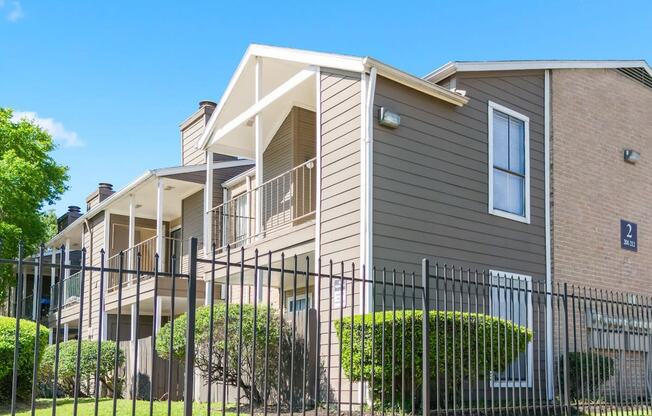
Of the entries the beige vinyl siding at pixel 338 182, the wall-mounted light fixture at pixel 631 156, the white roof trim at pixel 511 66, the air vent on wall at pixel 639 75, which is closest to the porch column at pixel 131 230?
the beige vinyl siding at pixel 338 182

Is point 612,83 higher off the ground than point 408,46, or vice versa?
point 408,46

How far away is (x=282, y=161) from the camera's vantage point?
16.2 m

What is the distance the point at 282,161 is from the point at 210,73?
776 cm

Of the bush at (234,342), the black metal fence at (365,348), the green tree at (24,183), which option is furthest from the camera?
the green tree at (24,183)

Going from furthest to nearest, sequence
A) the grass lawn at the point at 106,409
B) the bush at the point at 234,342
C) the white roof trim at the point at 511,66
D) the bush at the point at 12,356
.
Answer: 1. the white roof trim at the point at 511,66
2. the bush at the point at 12,356
3. the bush at the point at 234,342
4. the grass lawn at the point at 106,409

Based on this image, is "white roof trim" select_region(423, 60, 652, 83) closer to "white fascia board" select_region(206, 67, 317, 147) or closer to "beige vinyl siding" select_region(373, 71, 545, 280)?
"beige vinyl siding" select_region(373, 71, 545, 280)

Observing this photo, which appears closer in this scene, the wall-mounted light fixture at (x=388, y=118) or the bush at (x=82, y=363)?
the wall-mounted light fixture at (x=388, y=118)

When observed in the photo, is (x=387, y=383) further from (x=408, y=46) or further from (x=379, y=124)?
(x=408, y=46)

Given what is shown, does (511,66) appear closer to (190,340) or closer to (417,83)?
(417,83)

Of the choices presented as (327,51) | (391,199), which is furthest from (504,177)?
(327,51)

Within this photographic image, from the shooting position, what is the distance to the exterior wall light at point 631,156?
1557 cm

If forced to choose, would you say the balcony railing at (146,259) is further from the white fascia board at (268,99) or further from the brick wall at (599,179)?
the brick wall at (599,179)

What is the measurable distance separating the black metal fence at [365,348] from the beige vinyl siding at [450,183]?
0.40m

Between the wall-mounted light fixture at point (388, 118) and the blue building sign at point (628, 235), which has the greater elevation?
the wall-mounted light fixture at point (388, 118)
